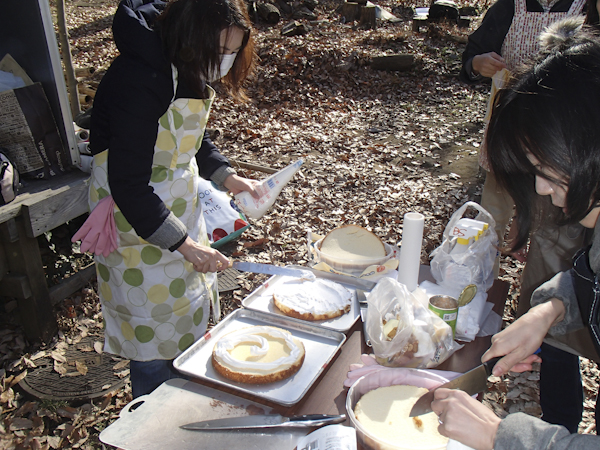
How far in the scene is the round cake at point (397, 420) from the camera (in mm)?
1372

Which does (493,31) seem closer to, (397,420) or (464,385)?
(464,385)

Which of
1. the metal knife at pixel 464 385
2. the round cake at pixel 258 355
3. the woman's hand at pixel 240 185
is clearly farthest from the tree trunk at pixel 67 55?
the metal knife at pixel 464 385

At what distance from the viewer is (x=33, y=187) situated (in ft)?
11.1

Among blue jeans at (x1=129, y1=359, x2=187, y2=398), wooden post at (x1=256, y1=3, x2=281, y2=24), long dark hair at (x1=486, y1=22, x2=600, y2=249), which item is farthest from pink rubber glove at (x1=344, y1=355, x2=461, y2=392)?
wooden post at (x1=256, y1=3, x2=281, y2=24)

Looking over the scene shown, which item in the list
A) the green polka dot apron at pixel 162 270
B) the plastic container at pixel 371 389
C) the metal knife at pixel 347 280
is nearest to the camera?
the plastic container at pixel 371 389

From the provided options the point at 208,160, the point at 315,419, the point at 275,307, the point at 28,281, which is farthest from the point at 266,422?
the point at 28,281

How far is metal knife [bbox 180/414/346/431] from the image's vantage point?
1439 millimetres

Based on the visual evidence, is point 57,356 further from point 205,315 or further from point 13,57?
point 13,57

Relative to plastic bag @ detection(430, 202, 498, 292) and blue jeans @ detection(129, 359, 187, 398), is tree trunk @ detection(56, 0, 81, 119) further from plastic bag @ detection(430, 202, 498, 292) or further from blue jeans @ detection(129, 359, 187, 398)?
plastic bag @ detection(430, 202, 498, 292)

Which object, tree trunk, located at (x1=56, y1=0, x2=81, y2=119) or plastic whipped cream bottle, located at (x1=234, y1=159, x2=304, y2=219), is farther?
tree trunk, located at (x1=56, y1=0, x2=81, y2=119)

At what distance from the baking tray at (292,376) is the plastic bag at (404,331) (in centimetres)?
18

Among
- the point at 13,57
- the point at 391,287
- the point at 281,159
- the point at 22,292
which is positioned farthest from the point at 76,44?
the point at 391,287

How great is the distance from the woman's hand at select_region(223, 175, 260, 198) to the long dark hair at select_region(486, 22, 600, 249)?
1.33 meters

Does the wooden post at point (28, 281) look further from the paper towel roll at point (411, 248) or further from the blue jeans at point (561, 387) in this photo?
the blue jeans at point (561, 387)
